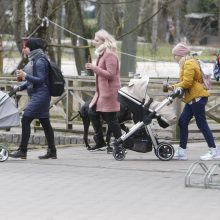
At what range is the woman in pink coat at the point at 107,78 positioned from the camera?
12.8m

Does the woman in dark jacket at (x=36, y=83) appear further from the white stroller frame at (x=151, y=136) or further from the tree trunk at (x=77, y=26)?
the tree trunk at (x=77, y=26)

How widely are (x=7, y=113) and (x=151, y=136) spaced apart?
204 centimetres

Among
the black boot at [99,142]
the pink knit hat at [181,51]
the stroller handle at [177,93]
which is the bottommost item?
the black boot at [99,142]

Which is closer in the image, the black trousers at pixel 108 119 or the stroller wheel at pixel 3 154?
the stroller wheel at pixel 3 154

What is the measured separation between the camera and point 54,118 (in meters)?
18.1

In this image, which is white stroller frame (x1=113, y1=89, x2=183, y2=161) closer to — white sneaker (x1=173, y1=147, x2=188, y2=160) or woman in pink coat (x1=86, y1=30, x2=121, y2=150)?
white sneaker (x1=173, y1=147, x2=188, y2=160)

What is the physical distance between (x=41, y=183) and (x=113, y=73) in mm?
2872

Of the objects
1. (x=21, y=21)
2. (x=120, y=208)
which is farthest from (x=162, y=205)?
(x=21, y=21)

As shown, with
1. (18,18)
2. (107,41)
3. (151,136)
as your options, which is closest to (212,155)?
(151,136)

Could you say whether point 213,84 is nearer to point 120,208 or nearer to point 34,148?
point 34,148

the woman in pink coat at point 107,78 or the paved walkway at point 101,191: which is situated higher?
the woman in pink coat at point 107,78

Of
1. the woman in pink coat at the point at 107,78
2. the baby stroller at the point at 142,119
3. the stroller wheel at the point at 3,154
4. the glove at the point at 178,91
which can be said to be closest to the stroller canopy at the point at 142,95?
the baby stroller at the point at 142,119

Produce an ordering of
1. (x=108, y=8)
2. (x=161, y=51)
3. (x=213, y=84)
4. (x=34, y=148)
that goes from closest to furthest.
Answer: (x=34, y=148), (x=213, y=84), (x=108, y=8), (x=161, y=51)

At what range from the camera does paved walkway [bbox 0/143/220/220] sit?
8.62 m
